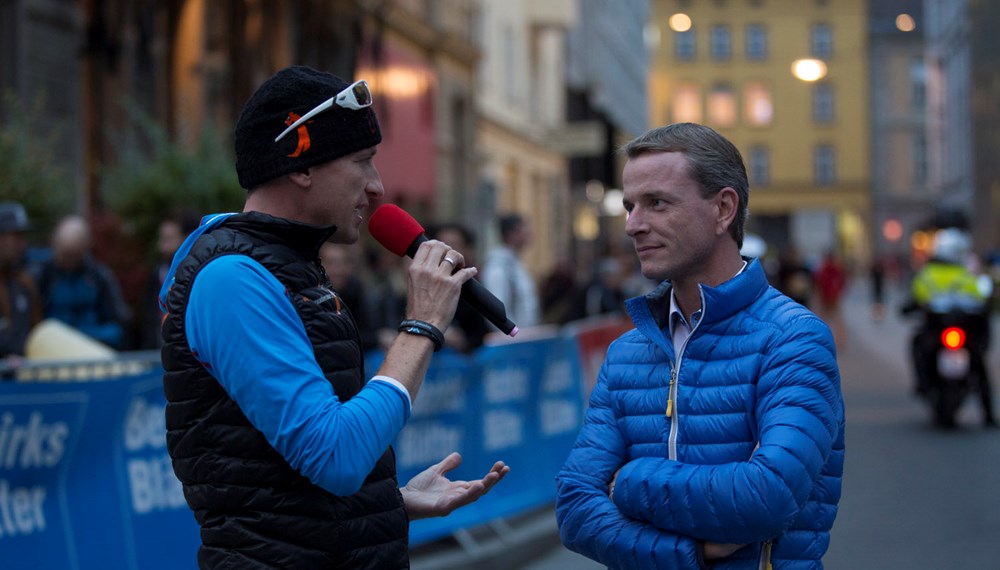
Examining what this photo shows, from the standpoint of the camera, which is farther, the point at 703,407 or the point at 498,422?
the point at 498,422

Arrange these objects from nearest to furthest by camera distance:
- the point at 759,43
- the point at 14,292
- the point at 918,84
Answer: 1. the point at 14,292
2. the point at 759,43
3. the point at 918,84

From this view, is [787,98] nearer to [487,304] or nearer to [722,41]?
[722,41]

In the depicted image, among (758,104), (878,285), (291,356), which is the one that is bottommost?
(878,285)

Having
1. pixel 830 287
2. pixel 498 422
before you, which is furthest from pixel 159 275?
pixel 830 287

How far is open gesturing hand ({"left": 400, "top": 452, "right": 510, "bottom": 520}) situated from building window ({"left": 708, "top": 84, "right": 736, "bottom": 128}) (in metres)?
95.0

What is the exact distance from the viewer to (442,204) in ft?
79.5

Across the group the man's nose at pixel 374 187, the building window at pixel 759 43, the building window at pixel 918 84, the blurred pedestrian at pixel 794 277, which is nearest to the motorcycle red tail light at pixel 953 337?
the blurred pedestrian at pixel 794 277

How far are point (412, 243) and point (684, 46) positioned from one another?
96.8 m

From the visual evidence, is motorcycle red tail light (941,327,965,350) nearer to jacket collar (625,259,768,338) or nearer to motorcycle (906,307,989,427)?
motorcycle (906,307,989,427)

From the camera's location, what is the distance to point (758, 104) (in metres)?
97.7

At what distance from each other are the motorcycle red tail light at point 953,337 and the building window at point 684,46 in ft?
279

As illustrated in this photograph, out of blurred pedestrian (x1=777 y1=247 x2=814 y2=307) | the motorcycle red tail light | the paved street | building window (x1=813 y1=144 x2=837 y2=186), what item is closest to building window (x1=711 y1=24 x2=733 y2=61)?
building window (x1=813 y1=144 x2=837 y2=186)

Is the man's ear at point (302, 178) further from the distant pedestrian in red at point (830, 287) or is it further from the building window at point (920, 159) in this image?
the building window at point (920, 159)

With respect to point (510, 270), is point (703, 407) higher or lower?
lower
